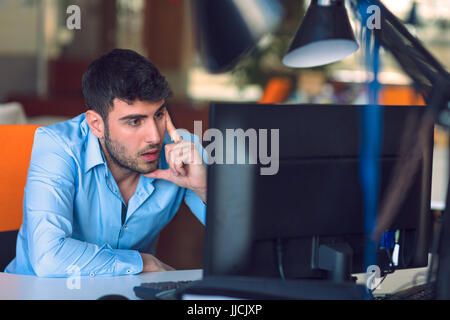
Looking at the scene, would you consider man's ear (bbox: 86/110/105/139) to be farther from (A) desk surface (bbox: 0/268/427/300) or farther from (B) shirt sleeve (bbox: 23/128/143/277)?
(A) desk surface (bbox: 0/268/427/300)

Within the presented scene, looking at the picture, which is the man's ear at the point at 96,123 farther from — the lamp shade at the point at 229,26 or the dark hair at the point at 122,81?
the lamp shade at the point at 229,26

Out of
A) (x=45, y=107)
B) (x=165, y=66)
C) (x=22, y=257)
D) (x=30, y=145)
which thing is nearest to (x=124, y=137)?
(x=30, y=145)

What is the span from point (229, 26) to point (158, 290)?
59 cm

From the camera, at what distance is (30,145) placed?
190 cm

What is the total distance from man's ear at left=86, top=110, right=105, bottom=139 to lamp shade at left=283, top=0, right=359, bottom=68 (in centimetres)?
66

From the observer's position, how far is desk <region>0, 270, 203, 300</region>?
1.29 meters

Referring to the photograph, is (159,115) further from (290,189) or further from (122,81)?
(290,189)

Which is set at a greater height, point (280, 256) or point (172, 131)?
point (172, 131)

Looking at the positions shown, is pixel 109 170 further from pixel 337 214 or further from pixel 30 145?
pixel 337 214

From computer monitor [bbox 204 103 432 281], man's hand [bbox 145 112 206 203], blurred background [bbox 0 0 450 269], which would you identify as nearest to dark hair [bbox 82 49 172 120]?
man's hand [bbox 145 112 206 203]

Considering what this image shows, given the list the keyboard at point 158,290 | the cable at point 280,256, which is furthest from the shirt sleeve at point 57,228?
the cable at point 280,256

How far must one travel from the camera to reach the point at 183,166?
1764mm

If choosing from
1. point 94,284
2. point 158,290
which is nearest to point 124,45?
point 94,284
